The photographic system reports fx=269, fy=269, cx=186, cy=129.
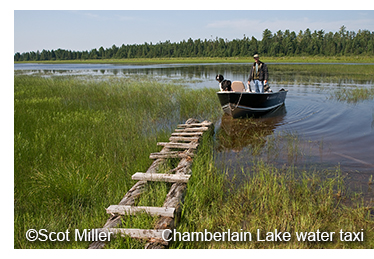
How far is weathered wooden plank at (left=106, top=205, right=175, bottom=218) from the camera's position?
357cm

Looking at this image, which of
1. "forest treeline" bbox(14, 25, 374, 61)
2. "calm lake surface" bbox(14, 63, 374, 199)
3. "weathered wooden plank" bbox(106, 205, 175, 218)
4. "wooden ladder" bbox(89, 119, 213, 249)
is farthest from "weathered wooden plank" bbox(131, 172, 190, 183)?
"forest treeline" bbox(14, 25, 374, 61)

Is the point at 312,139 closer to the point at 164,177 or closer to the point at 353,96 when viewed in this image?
the point at 164,177

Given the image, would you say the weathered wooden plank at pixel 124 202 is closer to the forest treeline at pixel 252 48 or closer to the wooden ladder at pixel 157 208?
the wooden ladder at pixel 157 208

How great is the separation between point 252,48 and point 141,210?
95533 mm

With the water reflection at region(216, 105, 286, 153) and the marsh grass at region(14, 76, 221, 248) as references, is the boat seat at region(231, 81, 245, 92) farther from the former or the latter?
the marsh grass at region(14, 76, 221, 248)

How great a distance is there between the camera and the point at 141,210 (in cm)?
363

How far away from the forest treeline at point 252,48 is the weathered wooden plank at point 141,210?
85094 mm

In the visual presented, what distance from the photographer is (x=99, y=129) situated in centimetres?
808

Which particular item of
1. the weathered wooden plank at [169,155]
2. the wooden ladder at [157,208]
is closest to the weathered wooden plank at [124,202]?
the wooden ladder at [157,208]

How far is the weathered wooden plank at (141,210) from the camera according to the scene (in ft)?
11.7

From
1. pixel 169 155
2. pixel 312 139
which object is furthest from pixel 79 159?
pixel 312 139

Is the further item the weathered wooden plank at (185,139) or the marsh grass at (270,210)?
the weathered wooden plank at (185,139)

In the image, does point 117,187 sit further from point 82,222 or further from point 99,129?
point 99,129

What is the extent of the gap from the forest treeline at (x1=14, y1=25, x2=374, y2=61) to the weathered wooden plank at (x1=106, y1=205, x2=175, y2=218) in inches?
3350
